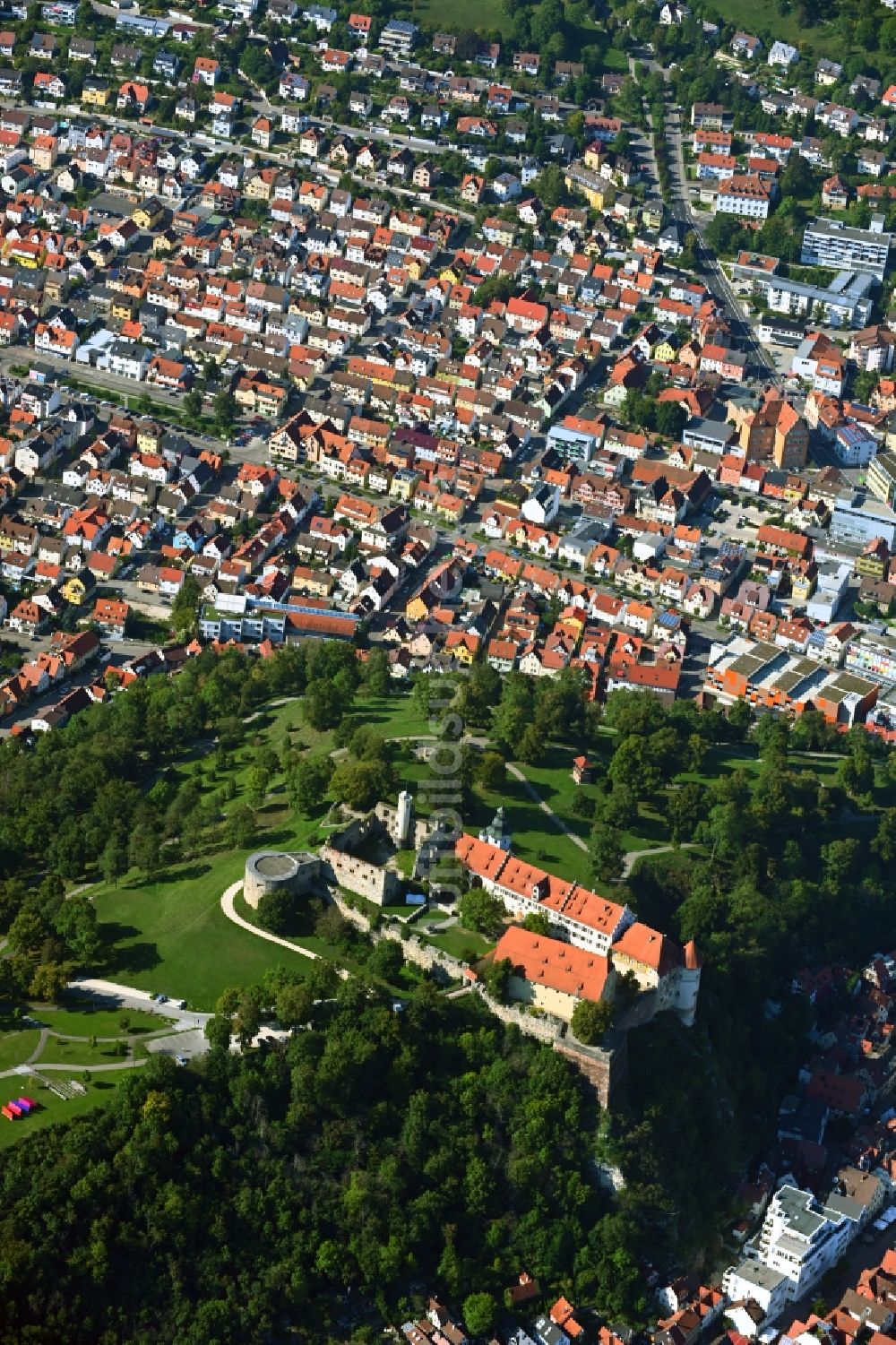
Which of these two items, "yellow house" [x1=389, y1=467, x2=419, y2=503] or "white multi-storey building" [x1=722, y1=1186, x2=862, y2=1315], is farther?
"yellow house" [x1=389, y1=467, x2=419, y2=503]

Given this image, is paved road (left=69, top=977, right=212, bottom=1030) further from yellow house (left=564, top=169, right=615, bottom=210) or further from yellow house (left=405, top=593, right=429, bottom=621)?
yellow house (left=564, top=169, right=615, bottom=210)

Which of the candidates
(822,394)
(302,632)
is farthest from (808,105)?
(302,632)

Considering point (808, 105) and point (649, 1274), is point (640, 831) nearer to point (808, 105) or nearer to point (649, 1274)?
point (649, 1274)

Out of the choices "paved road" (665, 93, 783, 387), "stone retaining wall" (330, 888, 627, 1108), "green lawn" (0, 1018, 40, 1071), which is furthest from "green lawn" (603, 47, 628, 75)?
"green lawn" (0, 1018, 40, 1071)

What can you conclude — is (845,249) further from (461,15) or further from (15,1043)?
(15,1043)

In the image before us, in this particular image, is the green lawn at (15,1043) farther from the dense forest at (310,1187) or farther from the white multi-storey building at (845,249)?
the white multi-storey building at (845,249)

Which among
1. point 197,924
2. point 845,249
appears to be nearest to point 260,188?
point 845,249
